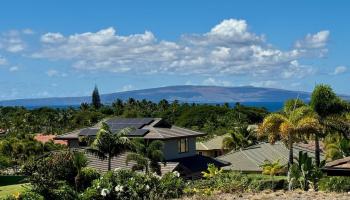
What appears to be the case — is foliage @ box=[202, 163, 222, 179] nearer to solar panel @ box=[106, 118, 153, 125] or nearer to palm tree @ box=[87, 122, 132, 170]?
palm tree @ box=[87, 122, 132, 170]

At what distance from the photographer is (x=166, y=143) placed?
41812mm

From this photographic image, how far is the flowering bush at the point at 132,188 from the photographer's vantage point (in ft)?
65.9

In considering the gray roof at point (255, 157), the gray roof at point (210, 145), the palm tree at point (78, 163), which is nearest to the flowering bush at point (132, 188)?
the palm tree at point (78, 163)

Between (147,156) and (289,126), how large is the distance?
33.5 ft

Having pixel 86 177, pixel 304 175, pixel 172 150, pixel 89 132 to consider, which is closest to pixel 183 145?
pixel 172 150

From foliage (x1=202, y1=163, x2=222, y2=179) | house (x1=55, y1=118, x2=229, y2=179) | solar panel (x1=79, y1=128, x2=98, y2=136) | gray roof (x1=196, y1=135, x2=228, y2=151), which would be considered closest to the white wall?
house (x1=55, y1=118, x2=229, y2=179)

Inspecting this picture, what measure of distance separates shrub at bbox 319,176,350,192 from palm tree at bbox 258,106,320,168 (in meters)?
10.2

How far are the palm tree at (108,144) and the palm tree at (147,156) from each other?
0.87 m

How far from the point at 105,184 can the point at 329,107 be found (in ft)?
68.8

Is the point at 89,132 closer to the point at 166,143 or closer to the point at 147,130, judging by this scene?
the point at 147,130

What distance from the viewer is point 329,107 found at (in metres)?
37.2

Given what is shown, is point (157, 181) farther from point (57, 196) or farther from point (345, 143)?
point (345, 143)

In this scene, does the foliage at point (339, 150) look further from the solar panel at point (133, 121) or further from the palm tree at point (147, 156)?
the solar panel at point (133, 121)

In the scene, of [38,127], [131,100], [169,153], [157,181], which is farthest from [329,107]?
[131,100]
